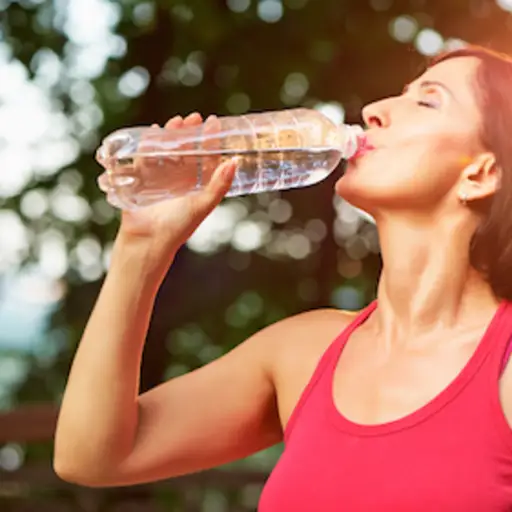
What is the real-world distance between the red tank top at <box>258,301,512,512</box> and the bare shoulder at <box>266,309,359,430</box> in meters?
0.09

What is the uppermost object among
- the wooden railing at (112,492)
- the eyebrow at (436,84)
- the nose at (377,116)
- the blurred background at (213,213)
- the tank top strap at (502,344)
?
the eyebrow at (436,84)

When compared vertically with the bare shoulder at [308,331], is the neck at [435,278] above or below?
above

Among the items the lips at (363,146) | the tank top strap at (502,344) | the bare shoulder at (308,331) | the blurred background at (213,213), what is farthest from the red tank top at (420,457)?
the blurred background at (213,213)

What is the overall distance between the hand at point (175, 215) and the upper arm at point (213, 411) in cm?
17

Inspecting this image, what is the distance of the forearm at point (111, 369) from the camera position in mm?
1071

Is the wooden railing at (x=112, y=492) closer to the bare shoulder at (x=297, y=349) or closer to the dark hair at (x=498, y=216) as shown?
A: the bare shoulder at (x=297, y=349)

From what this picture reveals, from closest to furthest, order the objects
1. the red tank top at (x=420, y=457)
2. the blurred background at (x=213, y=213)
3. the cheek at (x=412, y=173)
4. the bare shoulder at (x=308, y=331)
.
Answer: the red tank top at (x=420, y=457) < the cheek at (x=412, y=173) < the bare shoulder at (x=308, y=331) < the blurred background at (x=213, y=213)

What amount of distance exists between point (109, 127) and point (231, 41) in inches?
18.0

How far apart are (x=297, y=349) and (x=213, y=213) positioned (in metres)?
1.79

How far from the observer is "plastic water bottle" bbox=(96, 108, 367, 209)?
3.84 ft

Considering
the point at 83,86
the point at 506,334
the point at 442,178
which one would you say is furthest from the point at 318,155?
the point at 83,86

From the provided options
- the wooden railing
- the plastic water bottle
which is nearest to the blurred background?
the wooden railing

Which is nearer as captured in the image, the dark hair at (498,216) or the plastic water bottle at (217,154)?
the dark hair at (498,216)

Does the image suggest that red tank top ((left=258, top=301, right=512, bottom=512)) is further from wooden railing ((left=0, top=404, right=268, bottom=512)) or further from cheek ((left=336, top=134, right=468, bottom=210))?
wooden railing ((left=0, top=404, right=268, bottom=512))
